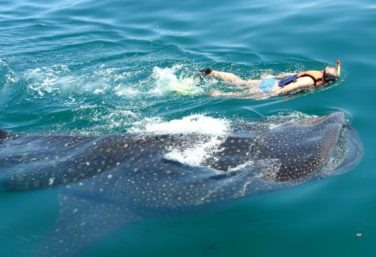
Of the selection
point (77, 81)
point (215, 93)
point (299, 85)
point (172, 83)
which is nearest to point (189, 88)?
point (172, 83)

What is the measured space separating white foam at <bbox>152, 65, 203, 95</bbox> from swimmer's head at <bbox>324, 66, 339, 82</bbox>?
283 cm

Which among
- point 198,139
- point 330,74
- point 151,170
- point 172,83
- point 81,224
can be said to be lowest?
point 81,224

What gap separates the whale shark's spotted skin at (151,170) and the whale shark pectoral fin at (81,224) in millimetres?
12

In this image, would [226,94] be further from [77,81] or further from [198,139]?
[77,81]

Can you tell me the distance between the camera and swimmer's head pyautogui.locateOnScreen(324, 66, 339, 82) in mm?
10094

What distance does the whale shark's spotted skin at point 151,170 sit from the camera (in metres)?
6.14

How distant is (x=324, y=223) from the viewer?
6.10 metres

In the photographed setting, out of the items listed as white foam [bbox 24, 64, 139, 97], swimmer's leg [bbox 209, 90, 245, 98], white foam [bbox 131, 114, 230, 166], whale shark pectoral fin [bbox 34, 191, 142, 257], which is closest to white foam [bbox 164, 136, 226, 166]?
white foam [bbox 131, 114, 230, 166]

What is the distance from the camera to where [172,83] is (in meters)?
11.5

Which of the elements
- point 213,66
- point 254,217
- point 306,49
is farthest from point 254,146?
point 306,49

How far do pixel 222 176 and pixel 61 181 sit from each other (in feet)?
7.85

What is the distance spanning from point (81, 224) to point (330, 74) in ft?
21.1

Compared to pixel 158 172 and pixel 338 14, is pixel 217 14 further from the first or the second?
pixel 158 172

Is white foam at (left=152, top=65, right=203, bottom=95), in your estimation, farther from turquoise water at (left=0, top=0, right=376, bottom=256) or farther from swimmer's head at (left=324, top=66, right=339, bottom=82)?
swimmer's head at (left=324, top=66, right=339, bottom=82)
